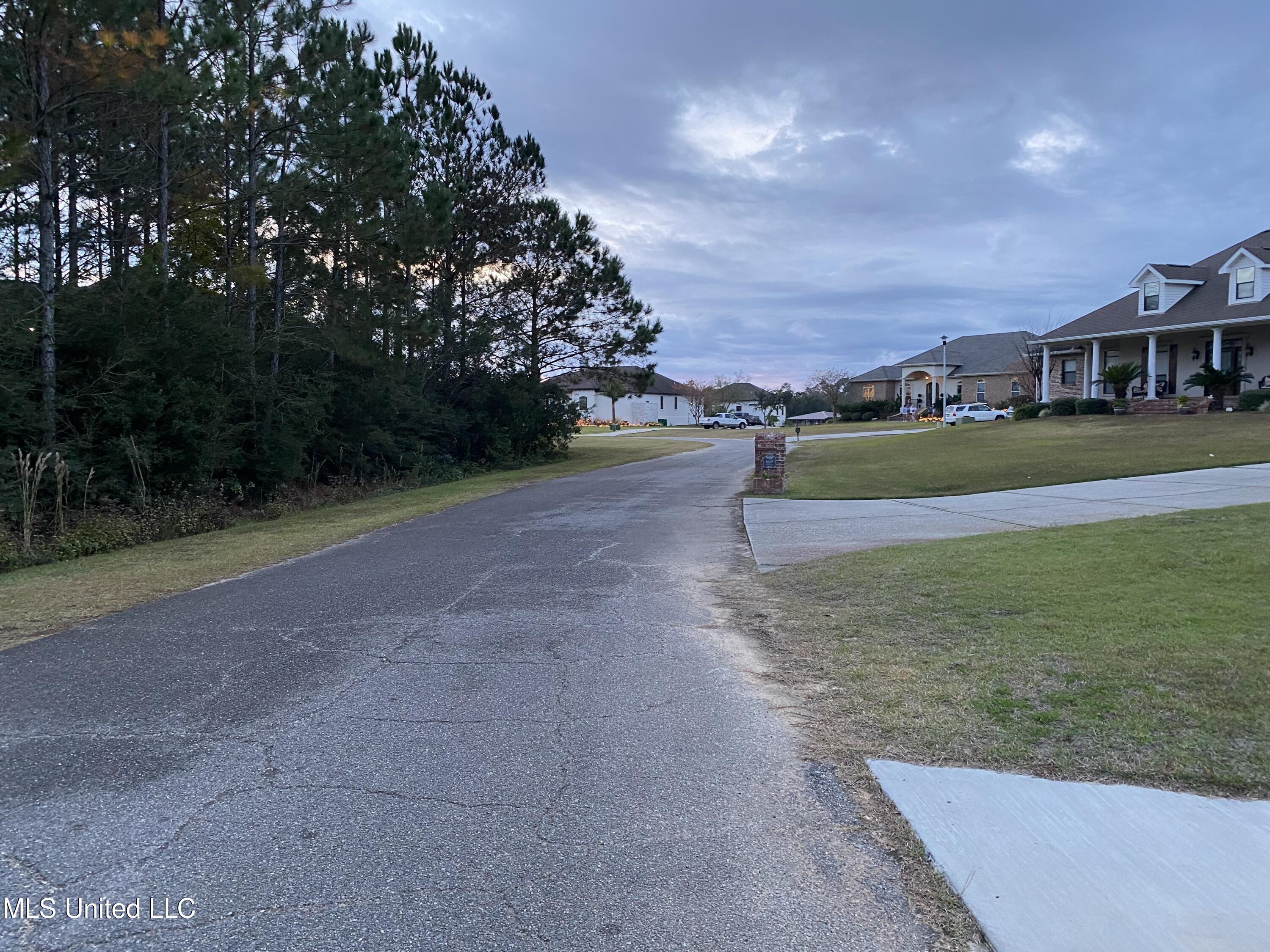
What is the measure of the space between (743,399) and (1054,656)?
9720cm

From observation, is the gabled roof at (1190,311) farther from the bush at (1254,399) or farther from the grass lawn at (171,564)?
the grass lawn at (171,564)

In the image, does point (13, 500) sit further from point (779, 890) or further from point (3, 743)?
point (779, 890)

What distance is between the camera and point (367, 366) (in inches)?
845

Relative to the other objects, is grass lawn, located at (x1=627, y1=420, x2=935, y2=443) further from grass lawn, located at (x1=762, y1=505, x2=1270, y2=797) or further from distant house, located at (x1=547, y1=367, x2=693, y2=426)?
grass lawn, located at (x1=762, y1=505, x2=1270, y2=797)

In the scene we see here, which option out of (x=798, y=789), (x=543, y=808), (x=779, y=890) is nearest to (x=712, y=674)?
(x=798, y=789)

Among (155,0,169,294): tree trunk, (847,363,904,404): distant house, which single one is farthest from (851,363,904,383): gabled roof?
(155,0,169,294): tree trunk

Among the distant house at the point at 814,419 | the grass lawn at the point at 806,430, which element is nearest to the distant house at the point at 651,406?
the grass lawn at the point at 806,430

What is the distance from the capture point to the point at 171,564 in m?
10.2

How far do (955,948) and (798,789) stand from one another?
3.95ft

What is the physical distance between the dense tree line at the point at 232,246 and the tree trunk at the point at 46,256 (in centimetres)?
4

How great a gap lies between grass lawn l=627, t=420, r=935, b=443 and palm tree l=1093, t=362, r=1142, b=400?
12.8 m

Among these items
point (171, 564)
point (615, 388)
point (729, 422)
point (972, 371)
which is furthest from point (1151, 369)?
point (729, 422)

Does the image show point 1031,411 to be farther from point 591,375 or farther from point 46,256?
point 46,256

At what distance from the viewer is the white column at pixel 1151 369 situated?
102ft
